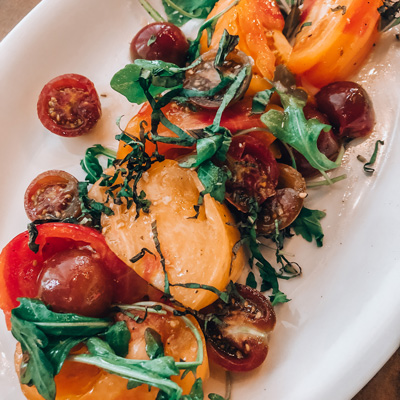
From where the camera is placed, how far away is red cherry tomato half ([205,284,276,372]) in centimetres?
131

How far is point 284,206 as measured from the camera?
1.38 meters

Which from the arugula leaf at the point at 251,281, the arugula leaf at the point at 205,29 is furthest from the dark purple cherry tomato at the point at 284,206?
the arugula leaf at the point at 205,29

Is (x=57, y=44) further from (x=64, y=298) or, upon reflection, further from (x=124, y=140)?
(x=64, y=298)

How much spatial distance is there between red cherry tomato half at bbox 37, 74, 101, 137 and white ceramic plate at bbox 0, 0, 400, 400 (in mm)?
73

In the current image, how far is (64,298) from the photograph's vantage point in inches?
49.4

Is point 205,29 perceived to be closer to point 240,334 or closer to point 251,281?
point 251,281

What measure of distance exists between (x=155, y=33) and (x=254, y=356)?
120 cm

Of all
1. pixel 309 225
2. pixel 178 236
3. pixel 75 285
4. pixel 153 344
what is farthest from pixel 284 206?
pixel 75 285

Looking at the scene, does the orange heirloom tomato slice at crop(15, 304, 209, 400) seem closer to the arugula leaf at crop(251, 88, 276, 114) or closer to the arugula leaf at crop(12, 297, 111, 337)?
the arugula leaf at crop(12, 297, 111, 337)

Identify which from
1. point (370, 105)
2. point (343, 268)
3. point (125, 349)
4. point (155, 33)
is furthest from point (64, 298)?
point (370, 105)

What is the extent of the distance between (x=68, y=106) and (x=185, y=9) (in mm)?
609

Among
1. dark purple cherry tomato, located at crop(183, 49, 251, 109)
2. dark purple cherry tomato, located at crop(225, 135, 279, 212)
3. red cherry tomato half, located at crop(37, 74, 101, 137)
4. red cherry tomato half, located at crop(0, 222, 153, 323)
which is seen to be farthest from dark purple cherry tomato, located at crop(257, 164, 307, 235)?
red cherry tomato half, located at crop(37, 74, 101, 137)

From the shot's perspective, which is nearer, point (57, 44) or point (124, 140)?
point (124, 140)

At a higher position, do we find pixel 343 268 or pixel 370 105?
pixel 370 105
